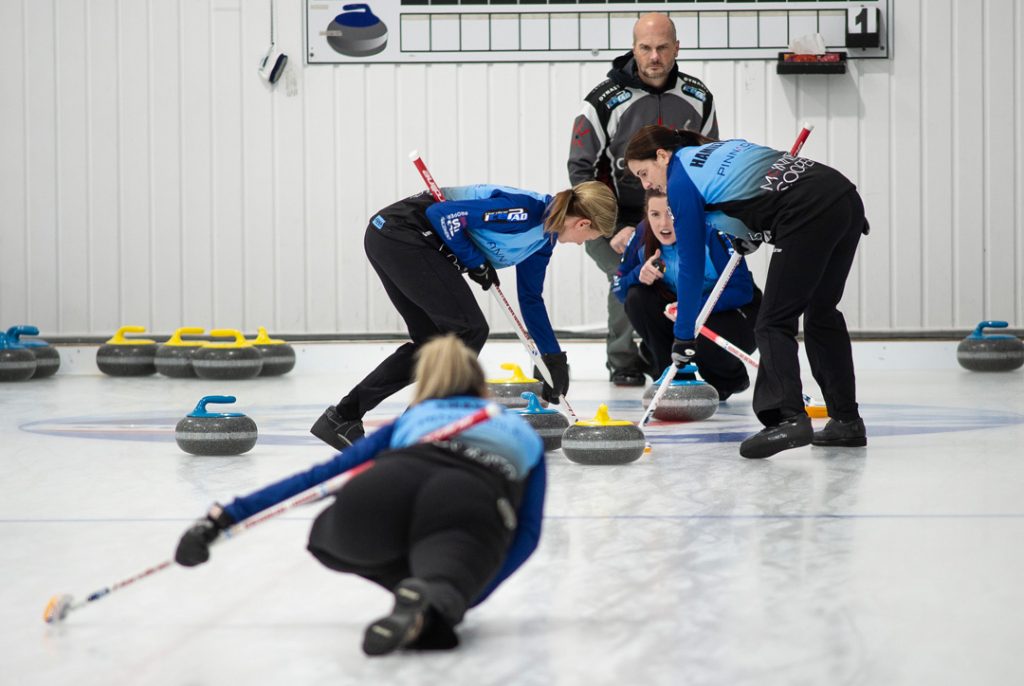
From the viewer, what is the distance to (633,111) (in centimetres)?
566

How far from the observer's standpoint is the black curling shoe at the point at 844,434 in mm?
3850

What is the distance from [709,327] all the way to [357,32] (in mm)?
3472

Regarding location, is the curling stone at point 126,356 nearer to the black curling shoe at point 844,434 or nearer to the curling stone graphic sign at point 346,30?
the curling stone graphic sign at point 346,30

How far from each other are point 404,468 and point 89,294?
646cm

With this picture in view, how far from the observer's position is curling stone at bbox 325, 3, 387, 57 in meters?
7.54

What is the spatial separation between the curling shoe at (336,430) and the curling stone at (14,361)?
126 inches

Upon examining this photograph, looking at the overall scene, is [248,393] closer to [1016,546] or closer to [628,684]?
[1016,546]

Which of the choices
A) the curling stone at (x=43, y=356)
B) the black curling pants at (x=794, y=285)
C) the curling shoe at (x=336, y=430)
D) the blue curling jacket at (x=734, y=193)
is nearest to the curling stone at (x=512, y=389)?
the curling shoe at (x=336, y=430)

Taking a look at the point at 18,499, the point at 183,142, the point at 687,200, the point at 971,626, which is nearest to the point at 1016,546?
the point at 971,626

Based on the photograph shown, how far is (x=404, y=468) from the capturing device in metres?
1.82

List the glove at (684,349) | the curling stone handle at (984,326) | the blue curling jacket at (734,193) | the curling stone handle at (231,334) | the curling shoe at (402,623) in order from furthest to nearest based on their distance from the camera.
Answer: the curling stone handle at (231,334) < the curling stone handle at (984,326) < the glove at (684,349) < the blue curling jacket at (734,193) < the curling shoe at (402,623)

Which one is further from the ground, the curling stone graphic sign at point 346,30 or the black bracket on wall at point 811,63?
the curling stone graphic sign at point 346,30

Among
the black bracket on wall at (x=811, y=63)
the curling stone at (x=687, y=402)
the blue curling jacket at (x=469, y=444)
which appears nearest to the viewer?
the blue curling jacket at (x=469, y=444)

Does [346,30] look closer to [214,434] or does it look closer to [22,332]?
[22,332]
